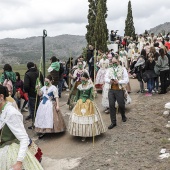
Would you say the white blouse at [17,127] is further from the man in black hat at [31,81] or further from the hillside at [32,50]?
the hillside at [32,50]

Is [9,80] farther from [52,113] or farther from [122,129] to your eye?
[122,129]

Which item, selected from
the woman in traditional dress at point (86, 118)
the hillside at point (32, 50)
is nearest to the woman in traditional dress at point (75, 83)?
the woman in traditional dress at point (86, 118)

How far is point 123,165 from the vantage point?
6.04 metres

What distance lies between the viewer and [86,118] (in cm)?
762

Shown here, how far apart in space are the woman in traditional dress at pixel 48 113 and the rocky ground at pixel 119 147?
30 cm

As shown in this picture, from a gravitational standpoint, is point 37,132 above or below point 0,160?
below

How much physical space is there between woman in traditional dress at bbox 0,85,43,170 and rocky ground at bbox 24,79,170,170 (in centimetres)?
264

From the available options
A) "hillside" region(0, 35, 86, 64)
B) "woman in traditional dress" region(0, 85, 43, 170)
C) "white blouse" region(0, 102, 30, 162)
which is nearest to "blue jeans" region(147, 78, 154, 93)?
"woman in traditional dress" region(0, 85, 43, 170)

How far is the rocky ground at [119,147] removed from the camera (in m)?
6.15

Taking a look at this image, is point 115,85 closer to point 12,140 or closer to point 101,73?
point 101,73

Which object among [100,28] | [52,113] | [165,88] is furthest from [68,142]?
[100,28]

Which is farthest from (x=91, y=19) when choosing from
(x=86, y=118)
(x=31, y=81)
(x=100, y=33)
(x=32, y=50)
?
(x=32, y=50)

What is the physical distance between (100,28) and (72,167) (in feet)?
56.7

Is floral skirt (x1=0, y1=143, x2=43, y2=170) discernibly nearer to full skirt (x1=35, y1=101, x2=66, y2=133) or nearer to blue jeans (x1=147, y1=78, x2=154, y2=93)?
full skirt (x1=35, y1=101, x2=66, y2=133)
